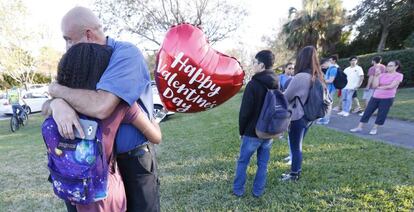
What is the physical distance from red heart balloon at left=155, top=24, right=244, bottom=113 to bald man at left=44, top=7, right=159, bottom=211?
21 centimetres

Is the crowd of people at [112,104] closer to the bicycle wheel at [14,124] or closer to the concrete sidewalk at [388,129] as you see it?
the concrete sidewalk at [388,129]

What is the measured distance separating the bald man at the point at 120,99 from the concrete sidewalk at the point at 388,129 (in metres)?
4.63

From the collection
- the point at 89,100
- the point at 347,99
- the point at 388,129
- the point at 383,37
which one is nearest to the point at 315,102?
the point at 89,100

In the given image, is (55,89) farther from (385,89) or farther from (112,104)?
(385,89)

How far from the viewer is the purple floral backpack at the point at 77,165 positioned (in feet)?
3.76

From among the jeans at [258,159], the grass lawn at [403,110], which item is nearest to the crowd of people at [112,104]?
the jeans at [258,159]

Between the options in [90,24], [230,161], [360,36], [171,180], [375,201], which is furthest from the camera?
[360,36]

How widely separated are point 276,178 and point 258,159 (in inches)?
23.8

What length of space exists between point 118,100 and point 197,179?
257 centimetres

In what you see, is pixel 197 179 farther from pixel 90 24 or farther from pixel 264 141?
pixel 90 24

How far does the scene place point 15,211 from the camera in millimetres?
3150

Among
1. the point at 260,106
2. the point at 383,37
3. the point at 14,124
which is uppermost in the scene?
the point at 383,37

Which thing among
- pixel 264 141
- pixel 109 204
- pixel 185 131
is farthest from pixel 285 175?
pixel 185 131

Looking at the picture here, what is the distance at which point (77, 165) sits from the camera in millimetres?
1142
